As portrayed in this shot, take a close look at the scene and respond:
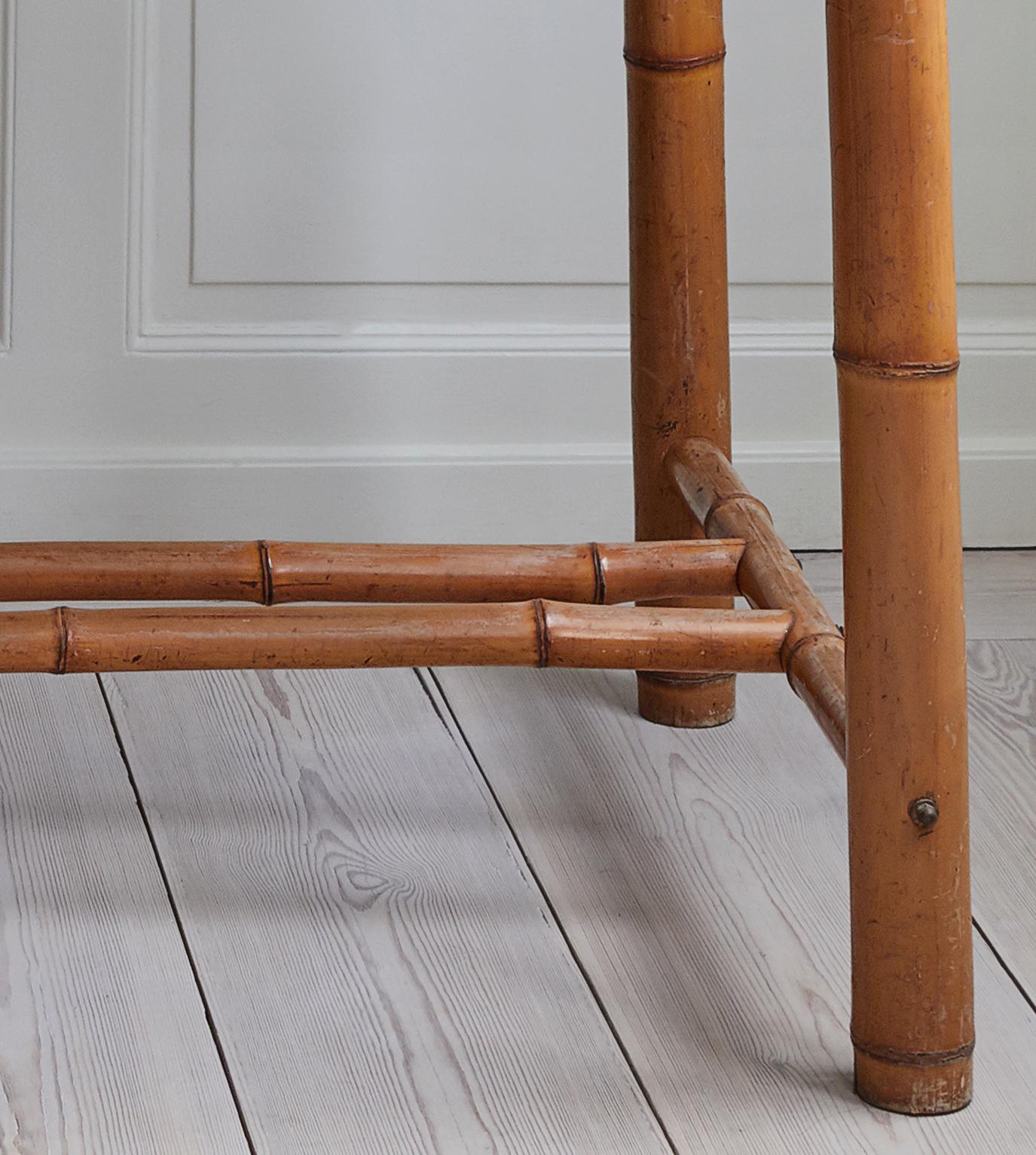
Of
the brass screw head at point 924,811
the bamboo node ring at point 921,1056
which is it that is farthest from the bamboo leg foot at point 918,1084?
the brass screw head at point 924,811

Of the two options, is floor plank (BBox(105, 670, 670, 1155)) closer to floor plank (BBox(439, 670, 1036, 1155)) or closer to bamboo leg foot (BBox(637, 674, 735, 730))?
floor plank (BBox(439, 670, 1036, 1155))

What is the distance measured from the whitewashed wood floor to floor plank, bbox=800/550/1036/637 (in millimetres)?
76

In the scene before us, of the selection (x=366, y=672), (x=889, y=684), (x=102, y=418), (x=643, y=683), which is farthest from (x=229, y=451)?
(x=889, y=684)

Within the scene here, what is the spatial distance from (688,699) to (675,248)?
0.29 meters

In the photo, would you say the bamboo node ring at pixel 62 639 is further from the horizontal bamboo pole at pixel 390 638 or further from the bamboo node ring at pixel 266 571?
the bamboo node ring at pixel 266 571

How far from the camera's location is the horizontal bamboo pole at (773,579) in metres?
0.80

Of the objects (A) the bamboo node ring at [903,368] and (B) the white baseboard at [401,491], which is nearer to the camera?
(A) the bamboo node ring at [903,368]

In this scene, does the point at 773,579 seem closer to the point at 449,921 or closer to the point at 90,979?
the point at 449,921

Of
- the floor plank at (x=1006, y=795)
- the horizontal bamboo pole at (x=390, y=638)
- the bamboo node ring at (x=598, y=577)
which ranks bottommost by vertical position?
the floor plank at (x=1006, y=795)

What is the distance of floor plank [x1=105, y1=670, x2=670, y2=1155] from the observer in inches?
28.8

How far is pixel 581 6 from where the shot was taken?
1261 mm

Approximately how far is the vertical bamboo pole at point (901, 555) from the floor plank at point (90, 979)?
28 cm

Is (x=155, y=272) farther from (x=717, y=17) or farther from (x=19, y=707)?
(x=717, y=17)

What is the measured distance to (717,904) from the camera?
0.90 metres
